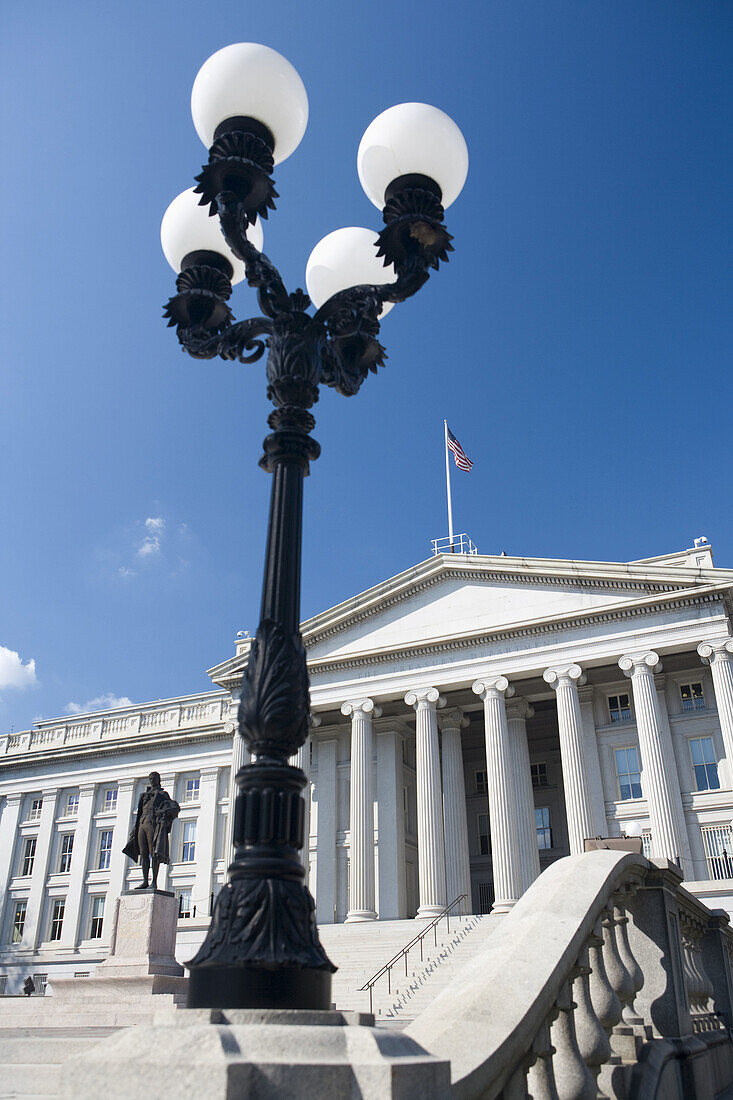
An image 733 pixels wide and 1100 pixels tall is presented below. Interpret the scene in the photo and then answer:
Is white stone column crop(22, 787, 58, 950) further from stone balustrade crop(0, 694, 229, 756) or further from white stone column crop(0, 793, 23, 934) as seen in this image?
stone balustrade crop(0, 694, 229, 756)

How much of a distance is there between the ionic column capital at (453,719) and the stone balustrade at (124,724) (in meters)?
14.0

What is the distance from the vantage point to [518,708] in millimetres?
40781

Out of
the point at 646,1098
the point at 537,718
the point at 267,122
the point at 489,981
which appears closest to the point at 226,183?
the point at 267,122

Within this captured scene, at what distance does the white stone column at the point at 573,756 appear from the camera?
3384 centimetres

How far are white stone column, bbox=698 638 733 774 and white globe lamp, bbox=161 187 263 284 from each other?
31.6 meters

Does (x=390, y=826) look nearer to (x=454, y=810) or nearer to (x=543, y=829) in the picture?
(x=454, y=810)

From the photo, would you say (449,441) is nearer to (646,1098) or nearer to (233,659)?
(233,659)

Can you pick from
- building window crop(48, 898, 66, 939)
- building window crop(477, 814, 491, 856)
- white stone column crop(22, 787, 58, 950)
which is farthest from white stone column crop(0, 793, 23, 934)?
building window crop(477, 814, 491, 856)

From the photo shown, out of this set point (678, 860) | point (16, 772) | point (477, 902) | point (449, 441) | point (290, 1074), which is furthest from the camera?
point (16, 772)

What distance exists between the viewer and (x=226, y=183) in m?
6.47

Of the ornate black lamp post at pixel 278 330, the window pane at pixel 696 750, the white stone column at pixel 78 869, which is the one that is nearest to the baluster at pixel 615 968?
the ornate black lamp post at pixel 278 330

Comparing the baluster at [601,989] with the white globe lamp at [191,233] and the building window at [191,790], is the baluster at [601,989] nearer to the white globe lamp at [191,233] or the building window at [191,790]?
the white globe lamp at [191,233]

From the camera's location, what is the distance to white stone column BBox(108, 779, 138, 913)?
49.1 meters

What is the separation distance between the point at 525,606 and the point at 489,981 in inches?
1404
